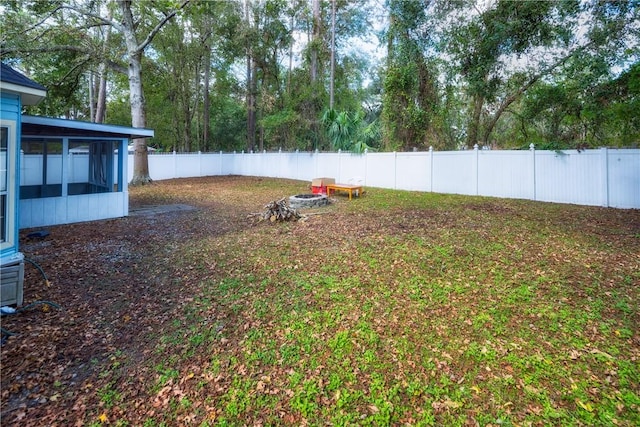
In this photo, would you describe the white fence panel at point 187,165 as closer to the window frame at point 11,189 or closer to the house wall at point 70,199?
the house wall at point 70,199

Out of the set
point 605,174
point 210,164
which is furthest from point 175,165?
point 605,174

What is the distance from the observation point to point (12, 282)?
3508 mm

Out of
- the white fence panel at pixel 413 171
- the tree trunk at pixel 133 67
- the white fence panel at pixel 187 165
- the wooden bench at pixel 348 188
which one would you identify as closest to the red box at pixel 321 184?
the wooden bench at pixel 348 188

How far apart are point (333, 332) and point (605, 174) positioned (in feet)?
28.1

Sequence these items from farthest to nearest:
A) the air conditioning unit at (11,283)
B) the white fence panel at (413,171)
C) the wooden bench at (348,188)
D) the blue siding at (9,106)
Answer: the white fence panel at (413,171) < the wooden bench at (348,188) < the blue siding at (9,106) < the air conditioning unit at (11,283)

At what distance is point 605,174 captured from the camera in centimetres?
805

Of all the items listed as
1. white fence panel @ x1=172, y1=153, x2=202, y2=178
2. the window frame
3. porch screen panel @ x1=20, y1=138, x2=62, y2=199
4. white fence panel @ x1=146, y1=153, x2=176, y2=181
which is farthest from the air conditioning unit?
white fence panel @ x1=172, y1=153, x2=202, y2=178

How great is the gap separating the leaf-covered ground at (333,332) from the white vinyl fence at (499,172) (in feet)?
9.42

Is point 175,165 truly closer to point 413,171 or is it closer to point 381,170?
point 381,170

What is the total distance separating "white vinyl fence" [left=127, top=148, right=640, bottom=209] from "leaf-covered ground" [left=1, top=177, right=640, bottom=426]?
9.42 feet

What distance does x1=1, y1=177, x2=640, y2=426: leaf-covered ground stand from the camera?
230 cm

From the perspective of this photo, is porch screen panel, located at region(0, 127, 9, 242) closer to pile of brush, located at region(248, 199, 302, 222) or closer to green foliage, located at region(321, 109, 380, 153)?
pile of brush, located at region(248, 199, 302, 222)

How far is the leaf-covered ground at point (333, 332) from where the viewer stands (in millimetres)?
2305

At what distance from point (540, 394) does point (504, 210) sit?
6418mm
